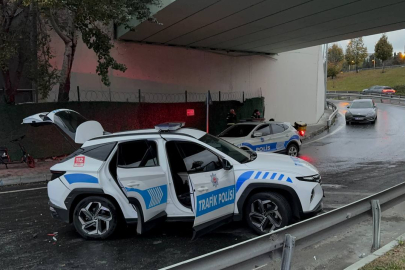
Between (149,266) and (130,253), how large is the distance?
0.52m

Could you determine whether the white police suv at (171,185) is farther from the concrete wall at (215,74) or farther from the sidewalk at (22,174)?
the concrete wall at (215,74)

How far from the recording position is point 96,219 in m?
5.23

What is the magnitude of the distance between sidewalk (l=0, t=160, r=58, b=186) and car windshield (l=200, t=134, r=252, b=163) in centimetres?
654

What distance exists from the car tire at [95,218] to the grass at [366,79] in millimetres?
66119

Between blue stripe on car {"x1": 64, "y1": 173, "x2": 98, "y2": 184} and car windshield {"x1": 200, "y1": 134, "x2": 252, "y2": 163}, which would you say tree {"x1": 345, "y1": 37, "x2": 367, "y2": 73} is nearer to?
car windshield {"x1": 200, "y1": 134, "x2": 252, "y2": 163}

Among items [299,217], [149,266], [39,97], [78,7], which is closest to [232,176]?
[299,217]

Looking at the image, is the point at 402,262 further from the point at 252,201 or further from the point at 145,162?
the point at 145,162

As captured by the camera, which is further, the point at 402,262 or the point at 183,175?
the point at 183,175

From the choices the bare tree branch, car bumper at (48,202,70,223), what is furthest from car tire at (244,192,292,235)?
the bare tree branch

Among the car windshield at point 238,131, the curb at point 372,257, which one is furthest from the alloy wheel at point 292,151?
the curb at point 372,257

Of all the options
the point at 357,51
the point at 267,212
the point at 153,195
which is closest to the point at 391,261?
the point at 267,212

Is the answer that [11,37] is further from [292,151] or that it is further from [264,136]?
[292,151]

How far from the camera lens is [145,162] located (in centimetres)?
514

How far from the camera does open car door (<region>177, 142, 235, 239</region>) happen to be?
4.54 metres
